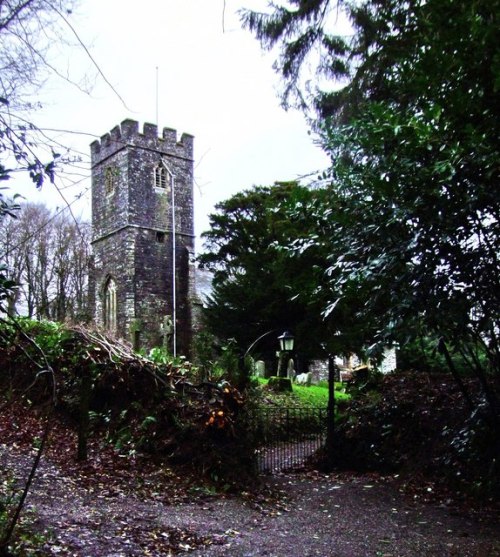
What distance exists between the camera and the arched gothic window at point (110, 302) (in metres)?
29.0

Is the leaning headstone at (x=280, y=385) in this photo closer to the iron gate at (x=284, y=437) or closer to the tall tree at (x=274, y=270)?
the tall tree at (x=274, y=270)

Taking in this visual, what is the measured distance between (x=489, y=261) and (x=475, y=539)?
2545 millimetres

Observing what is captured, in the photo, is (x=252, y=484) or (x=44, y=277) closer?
(x=252, y=484)

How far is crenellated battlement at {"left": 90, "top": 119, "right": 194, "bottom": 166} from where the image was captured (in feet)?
92.8

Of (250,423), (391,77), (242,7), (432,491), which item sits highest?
(242,7)

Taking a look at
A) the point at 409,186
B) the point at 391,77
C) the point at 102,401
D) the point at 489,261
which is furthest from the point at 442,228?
the point at 102,401

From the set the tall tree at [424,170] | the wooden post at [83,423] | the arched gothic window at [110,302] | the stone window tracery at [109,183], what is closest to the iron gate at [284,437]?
the wooden post at [83,423]

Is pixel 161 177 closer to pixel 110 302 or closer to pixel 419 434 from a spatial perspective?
pixel 110 302

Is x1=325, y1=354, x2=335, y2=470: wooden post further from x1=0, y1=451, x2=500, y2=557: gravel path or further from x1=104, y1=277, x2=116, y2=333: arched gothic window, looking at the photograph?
x1=104, y1=277, x2=116, y2=333: arched gothic window

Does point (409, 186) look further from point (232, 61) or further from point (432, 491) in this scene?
point (432, 491)

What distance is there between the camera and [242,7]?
5664 millimetres

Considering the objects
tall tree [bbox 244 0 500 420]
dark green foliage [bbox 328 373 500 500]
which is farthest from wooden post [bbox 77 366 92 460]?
dark green foliage [bbox 328 373 500 500]

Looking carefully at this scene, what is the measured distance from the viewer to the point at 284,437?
424 inches

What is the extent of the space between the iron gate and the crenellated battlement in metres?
20.1
